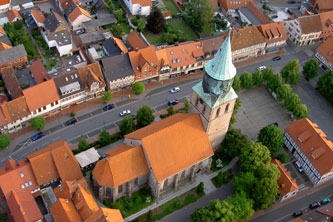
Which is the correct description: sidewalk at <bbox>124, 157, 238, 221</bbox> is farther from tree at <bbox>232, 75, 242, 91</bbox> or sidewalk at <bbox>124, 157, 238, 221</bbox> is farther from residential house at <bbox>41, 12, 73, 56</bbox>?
residential house at <bbox>41, 12, 73, 56</bbox>

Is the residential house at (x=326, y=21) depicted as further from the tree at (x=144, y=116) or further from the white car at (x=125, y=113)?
the white car at (x=125, y=113)

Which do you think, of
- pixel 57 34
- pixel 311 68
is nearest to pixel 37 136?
pixel 57 34

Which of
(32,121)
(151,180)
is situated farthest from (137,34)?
(151,180)

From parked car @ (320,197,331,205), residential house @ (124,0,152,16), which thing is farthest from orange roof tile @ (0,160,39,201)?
residential house @ (124,0,152,16)

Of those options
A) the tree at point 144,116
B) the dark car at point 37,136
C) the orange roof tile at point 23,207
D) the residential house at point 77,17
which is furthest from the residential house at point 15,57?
the orange roof tile at point 23,207

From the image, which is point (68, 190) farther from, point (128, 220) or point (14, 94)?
point (14, 94)
